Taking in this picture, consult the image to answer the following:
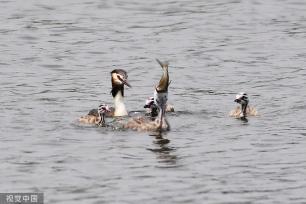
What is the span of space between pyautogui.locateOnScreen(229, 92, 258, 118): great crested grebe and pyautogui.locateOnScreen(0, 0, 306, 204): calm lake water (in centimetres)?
40

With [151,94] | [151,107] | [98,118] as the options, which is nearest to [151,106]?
[151,107]

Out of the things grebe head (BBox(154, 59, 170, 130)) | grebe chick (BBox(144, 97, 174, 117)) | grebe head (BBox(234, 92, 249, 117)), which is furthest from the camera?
grebe chick (BBox(144, 97, 174, 117))

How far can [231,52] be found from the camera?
3900 centimetres

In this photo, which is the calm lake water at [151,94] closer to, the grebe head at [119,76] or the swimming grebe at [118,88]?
the swimming grebe at [118,88]

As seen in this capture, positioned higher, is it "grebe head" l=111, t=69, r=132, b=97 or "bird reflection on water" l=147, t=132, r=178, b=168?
"grebe head" l=111, t=69, r=132, b=97

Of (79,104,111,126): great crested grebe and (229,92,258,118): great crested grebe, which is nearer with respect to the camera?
(79,104,111,126): great crested grebe

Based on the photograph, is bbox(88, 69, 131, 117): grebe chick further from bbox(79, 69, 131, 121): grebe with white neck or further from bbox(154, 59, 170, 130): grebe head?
bbox(154, 59, 170, 130): grebe head

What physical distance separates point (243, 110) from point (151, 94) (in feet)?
14.0

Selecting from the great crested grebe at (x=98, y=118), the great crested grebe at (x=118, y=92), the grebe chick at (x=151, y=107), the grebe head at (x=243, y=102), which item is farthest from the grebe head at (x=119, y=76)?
the grebe head at (x=243, y=102)

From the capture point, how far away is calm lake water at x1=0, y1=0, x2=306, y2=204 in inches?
849

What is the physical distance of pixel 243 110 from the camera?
29.3 metres

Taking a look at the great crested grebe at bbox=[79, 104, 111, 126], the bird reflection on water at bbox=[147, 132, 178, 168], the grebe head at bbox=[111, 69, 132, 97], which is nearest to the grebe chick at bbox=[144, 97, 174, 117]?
the grebe head at bbox=[111, 69, 132, 97]

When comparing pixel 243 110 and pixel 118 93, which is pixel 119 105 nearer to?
pixel 118 93

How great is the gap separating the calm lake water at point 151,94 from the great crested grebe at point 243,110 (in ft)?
1.32
